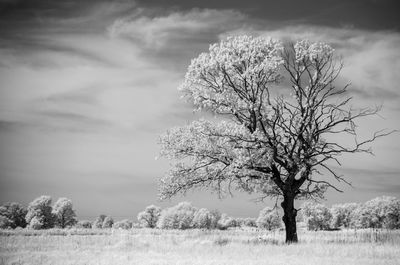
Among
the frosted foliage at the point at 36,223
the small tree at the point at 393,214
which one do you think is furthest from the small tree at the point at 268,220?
the frosted foliage at the point at 36,223

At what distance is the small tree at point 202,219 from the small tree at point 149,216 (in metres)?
19.8

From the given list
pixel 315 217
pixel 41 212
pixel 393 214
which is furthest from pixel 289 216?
pixel 393 214

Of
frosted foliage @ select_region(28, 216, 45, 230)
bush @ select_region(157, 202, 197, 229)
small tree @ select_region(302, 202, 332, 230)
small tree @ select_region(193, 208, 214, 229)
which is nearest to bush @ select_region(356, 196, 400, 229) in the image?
→ small tree @ select_region(302, 202, 332, 230)

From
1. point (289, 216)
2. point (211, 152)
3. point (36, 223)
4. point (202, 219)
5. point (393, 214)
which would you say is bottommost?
point (202, 219)

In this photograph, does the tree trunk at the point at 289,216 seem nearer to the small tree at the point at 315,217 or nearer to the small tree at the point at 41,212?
the small tree at the point at 41,212

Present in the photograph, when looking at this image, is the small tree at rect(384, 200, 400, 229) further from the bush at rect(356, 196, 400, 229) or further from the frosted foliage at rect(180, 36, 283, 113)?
the frosted foliage at rect(180, 36, 283, 113)

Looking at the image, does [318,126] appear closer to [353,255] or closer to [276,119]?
[276,119]

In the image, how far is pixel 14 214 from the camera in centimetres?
11394

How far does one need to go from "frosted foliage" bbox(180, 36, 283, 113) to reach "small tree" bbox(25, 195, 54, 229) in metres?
89.4

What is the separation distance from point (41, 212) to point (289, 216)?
9509 centimetres

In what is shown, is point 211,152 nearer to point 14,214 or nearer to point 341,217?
point 14,214

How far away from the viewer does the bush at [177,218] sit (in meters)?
164

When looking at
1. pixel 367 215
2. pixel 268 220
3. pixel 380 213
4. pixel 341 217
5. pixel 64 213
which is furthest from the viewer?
pixel 341 217

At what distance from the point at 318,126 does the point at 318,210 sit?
152 metres
